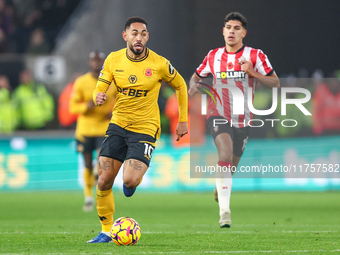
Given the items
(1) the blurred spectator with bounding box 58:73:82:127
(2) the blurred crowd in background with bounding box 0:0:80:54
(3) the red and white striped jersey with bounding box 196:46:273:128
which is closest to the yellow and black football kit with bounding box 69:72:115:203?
(3) the red and white striped jersey with bounding box 196:46:273:128

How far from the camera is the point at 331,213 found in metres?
10.3

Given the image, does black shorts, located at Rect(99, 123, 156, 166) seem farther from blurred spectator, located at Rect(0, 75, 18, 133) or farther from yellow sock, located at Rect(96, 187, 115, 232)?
blurred spectator, located at Rect(0, 75, 18, 133)

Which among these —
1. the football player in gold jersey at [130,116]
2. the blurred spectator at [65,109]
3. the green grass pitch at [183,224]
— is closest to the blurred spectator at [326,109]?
the green grass pitch at [183,224]

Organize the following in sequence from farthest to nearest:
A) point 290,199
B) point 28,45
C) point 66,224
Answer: point 28,45 < point 290,199 < point 66,224

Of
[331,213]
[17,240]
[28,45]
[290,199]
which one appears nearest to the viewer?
[17,240]

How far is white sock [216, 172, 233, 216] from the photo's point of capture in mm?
7299

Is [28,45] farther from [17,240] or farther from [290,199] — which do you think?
[17,240]

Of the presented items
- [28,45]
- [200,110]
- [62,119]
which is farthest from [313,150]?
[28,45]

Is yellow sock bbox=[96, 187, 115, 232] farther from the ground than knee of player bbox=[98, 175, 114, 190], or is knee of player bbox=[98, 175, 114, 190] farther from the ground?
knee of player bbox=[98, 175, 114, 190]

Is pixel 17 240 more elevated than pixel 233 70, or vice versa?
pixel 233 70

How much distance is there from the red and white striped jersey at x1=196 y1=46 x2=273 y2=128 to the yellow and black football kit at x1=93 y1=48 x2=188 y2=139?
1.23 m

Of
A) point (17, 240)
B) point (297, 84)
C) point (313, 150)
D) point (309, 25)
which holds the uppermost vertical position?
point (309, 25)

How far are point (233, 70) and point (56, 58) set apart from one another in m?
7.18

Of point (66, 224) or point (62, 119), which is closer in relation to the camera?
point (66, 224)
